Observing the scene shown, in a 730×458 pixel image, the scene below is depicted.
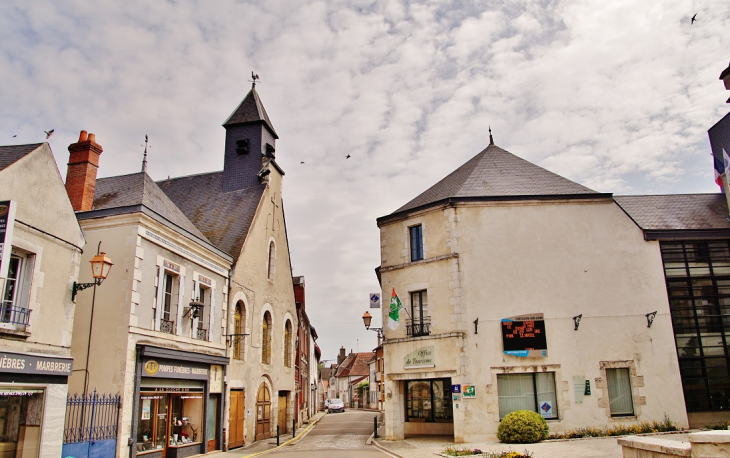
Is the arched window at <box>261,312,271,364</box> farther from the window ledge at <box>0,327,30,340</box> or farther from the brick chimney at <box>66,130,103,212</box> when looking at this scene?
the window ledge at <box>0,327,30,340</box>

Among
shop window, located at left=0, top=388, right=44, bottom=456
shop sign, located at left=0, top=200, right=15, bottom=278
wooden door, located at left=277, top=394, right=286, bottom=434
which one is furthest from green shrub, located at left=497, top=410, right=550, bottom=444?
shop sign, located at left=0, top=200, right=15, bottom=278

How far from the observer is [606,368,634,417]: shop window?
17766 mm

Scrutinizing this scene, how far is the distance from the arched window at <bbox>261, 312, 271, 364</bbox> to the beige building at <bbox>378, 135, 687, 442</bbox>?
504cm

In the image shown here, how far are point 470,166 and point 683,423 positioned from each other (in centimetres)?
1135

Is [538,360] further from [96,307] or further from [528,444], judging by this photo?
[96,307]

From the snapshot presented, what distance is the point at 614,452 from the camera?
12875mm

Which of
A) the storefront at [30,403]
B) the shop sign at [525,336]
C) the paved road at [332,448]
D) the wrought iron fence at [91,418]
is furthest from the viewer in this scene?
the shop sign at [525,336]

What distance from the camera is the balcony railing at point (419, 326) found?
19.2 meters

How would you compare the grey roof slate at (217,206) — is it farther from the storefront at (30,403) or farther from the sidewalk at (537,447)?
the storefront at (30,403)

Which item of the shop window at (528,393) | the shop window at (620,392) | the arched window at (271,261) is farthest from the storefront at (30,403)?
the shop window at (620,392)

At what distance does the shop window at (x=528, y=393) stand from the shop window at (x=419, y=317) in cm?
292

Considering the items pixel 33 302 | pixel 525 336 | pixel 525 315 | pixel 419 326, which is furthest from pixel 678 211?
pixel 33 302

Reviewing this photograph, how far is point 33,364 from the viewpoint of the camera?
1024cm

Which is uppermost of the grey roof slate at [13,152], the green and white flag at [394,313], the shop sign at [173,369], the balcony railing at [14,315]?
the grey roof slate at [13,152]
